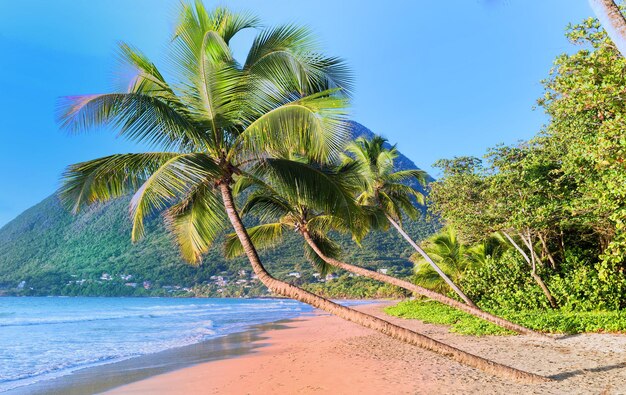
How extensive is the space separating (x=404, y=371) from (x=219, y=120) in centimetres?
500

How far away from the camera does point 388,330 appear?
198 inches

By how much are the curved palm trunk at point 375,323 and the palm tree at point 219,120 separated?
12 millimetres

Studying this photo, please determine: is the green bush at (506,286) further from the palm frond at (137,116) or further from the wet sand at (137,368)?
the palm frond at (137,116)

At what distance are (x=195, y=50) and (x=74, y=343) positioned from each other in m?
14.2

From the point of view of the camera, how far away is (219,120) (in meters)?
6.08

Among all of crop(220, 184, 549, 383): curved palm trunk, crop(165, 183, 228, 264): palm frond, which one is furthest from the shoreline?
crop(220, 184, 549, 383): curved palm trunk

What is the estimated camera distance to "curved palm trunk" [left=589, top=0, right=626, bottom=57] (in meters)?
4.58

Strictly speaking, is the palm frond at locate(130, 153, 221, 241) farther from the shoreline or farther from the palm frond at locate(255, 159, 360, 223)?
the shoreline

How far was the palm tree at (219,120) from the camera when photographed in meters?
5.53

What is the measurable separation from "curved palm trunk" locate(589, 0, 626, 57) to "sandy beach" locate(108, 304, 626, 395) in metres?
4.00

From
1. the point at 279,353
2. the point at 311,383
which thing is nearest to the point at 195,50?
the point at 311,383

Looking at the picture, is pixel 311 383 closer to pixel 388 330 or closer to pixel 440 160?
pixel 388 330

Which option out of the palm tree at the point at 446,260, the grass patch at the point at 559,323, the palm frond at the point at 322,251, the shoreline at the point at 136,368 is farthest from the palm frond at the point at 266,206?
the palm tree at the point at 446,260

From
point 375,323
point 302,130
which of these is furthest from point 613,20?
point 375,323
